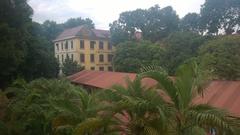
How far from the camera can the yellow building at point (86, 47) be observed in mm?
48188

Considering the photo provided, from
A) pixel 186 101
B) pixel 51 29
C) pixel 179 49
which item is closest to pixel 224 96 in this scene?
pixel 186 101

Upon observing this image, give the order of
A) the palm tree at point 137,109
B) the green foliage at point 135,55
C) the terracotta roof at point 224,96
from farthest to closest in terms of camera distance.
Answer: the green foliage at point 135,55, the terracotta roof at point 224,96, the palm tree at point 137,109

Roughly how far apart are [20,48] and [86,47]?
25698mm

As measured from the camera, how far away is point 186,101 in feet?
22.8

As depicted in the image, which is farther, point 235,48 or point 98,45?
point 98,45

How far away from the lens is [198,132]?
6574 mm

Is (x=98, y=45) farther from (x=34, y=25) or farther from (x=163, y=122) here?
(x=163, y=122)

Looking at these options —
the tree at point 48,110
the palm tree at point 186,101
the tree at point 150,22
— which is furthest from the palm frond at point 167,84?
the tree at point 150,22

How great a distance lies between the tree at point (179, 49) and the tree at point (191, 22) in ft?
40.4

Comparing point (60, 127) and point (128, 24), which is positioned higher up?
point (128, 24)

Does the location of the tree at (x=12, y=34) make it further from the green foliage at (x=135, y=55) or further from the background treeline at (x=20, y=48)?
the green foliage at (x=135, y=55)

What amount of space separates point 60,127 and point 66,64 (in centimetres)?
2998

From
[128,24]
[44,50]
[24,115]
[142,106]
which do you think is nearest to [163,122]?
[142,106]

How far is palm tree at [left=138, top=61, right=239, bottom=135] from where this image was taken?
668 cm
